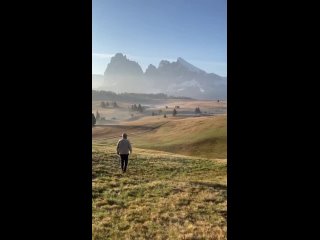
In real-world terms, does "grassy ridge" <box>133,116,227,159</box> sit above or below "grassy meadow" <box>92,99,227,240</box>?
below

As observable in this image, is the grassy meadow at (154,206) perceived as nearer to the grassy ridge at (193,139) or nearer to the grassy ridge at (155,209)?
the grassy ridge at (155,209)

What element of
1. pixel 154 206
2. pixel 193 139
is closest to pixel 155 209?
pixel 154 206

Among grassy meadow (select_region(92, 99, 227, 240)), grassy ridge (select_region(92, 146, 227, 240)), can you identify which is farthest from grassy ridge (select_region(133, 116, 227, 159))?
grassy ridge (select_region(92, 146, 227, 240))

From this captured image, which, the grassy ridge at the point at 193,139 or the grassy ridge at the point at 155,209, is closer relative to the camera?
the grassy ridge at the point at 155,209

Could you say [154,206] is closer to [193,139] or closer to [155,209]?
[155,209]

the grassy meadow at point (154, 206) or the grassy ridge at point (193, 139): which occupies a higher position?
the grassy meadow at point (154, 206)

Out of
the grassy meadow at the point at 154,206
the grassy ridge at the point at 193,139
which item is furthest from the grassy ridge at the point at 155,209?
the grassy ridge at the point at 193,139

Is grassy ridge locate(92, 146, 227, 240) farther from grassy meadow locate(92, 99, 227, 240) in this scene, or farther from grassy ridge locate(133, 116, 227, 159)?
grassy ridge locate(133, 116, 227, 159)

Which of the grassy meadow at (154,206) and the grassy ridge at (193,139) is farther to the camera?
the grassy ridge at (193,139)
